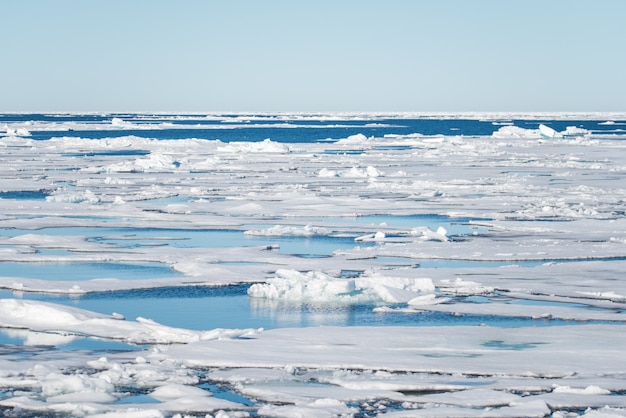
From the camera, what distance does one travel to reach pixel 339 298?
962 centimetres

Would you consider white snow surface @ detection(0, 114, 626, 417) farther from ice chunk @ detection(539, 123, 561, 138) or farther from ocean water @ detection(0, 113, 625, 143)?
ocean water @ detection(0, 113, 625, 143)

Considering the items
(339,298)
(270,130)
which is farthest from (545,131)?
(339,298)

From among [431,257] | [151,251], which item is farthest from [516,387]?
[151,251]

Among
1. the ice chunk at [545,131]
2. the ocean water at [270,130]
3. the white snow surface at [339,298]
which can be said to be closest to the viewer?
the white snow surface at [339,298]

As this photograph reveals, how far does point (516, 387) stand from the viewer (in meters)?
6.44

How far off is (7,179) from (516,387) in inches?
827

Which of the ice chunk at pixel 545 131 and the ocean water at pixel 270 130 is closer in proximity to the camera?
the ice chunk at pixel 545 131

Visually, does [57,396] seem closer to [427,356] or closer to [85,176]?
[427,356]

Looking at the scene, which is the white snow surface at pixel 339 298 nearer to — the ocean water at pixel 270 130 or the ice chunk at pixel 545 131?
the ice chunk at pixel 545 131

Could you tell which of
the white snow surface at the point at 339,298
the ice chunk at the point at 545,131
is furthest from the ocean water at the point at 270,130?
the white snow surface at the point at 339,298

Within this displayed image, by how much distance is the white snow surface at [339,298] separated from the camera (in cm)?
623

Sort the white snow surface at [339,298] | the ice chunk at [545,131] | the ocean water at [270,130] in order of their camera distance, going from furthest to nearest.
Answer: the ocean water at [270,130], the ice chunk at [545,131], the white snow surface at [339,298]

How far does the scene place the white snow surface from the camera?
6.23 m

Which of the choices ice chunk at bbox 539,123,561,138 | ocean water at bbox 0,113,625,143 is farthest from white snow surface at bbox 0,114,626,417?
ocean water at bbox 0,113,625,143
